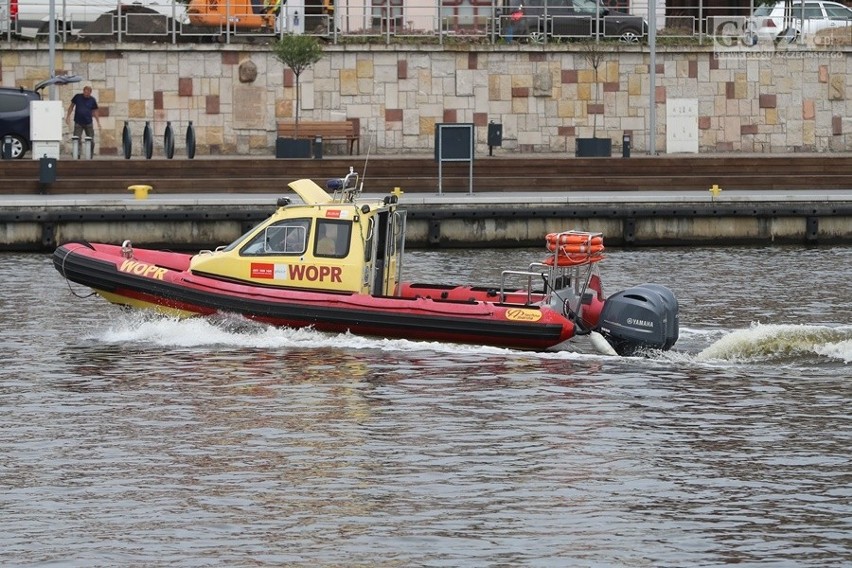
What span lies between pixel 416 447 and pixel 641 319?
190 inches

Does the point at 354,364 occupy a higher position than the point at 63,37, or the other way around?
the point at 63,37

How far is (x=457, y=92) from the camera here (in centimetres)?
4319

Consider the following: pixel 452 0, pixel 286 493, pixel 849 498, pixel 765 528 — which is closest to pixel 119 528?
pixel 286 493

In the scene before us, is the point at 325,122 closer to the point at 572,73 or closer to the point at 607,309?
the point at 572,73

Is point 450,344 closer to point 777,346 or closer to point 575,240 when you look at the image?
point 575,240

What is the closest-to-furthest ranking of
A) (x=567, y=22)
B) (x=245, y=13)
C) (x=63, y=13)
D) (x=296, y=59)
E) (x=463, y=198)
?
(x=463, y=198)
(x=296, y=59)
(x=63, y=13)
(x=245, y=13)
(x=567, y=22)

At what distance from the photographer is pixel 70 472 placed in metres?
15.0

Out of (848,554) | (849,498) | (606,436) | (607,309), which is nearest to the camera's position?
(848,554)

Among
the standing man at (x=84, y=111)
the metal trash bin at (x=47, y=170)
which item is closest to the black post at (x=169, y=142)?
the standing man at (x=84, y=111)

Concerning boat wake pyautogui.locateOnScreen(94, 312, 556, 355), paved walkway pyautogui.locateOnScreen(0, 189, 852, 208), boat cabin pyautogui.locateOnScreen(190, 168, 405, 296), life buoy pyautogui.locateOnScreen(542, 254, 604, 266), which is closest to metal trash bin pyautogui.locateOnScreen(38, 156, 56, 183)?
paved walkway pyautogui.locateOnScreen(0, 189, 852, 208)

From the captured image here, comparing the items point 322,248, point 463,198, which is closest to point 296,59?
point 463,198

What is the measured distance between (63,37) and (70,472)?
29026mm

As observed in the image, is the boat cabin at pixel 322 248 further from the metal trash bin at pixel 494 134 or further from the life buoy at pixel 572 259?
the metal trash bin at pixel 494 134

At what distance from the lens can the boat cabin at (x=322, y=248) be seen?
70.3 feet
